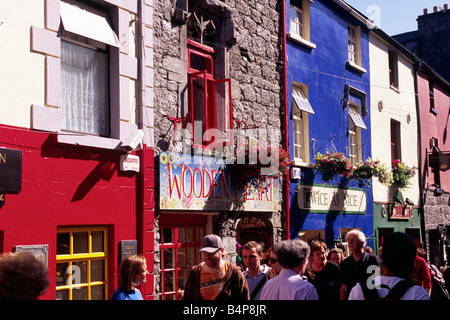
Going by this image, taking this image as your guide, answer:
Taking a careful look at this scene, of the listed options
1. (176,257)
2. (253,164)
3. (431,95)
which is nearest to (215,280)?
(176,257)

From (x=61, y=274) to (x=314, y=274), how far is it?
11.4 feet

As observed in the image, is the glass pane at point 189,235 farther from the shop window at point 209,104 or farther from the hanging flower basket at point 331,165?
the hanging flower basket at point 331,165

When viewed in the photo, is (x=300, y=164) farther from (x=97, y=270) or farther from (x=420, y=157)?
(x=420, y=157)

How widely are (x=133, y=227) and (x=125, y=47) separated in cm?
281

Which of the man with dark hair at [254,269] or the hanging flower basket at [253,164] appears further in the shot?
the hanging flower basket at [253,164]

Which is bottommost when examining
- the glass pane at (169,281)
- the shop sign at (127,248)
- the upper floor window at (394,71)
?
the glass pane at (169,281)

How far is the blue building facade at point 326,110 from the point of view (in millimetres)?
14070

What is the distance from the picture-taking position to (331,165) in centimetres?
1443

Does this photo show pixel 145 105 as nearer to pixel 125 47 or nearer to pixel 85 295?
pixel 125 47

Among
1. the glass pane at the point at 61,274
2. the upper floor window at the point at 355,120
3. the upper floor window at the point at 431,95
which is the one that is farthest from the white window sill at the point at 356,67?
the glass pane at the point at 61,274

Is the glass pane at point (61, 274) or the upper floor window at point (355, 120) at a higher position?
the upper floor window at point (355, 120)

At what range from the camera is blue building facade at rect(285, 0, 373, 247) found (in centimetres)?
1407

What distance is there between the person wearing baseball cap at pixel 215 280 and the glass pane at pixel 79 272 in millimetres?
2890
